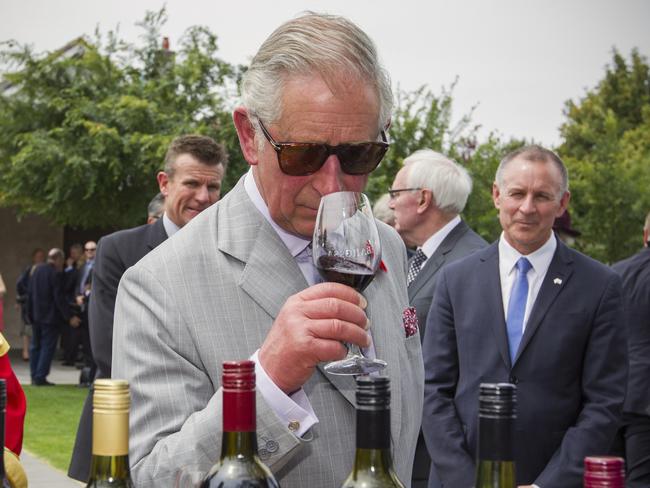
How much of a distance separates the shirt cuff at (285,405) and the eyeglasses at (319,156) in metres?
0.49

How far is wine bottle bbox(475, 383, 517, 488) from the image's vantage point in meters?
1.45

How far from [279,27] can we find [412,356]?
1.09m

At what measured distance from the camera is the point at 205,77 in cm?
1955

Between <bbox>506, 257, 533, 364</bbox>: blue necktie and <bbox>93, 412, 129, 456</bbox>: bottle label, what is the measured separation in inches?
146

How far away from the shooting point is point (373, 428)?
153cm

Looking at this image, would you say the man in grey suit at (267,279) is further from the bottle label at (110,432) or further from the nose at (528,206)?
the nose at (528,206)

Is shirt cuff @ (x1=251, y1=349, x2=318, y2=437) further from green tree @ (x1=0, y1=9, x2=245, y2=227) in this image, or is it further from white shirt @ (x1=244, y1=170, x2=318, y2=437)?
green tree @ (x1=0, y1=9, x2=245, y2=227)

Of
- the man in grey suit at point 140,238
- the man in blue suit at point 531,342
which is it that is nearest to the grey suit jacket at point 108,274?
the man in grey suit at point 140,238

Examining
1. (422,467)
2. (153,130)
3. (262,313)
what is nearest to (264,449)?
(262,313)

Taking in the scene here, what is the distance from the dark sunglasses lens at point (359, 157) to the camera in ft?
7.58

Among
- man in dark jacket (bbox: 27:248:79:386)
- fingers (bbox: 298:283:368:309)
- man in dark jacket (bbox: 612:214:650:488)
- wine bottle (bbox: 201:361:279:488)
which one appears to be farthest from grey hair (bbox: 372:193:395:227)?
man in dark jacket (bbox: 27:248:79:386)

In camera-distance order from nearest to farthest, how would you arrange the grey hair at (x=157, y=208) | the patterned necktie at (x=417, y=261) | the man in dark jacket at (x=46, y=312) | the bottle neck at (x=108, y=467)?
the bottle neck at (x=108, y=467) < the patterned necktie at (x=417, y=261) < the grey hair at (x=157, y=208) < the man in dark jacket at (x=46, y=312)

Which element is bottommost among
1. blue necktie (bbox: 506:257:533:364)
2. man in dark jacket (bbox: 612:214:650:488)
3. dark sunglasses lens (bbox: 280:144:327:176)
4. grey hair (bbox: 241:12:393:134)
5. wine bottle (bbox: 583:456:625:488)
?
man in dark jacket (bbox: 612:214:650:488)

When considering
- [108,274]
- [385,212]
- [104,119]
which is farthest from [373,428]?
[104,119]
